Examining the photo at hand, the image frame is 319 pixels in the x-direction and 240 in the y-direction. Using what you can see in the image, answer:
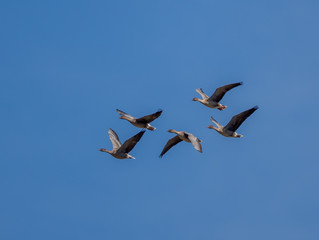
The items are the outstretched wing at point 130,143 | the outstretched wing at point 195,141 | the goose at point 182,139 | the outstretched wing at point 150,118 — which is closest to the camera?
the outstretched wing at point 195,141

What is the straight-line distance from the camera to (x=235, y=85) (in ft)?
120

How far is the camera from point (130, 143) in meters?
35.9

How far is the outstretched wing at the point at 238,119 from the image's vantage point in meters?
35.2

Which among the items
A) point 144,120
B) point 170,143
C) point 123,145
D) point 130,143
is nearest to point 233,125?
point 170,143

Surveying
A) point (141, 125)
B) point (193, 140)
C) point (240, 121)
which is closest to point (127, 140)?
point (141, 125)

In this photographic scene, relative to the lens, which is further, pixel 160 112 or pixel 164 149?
pixel 164 149

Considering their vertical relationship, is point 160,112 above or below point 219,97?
below

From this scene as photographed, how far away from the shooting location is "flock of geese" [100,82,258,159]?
116 ft

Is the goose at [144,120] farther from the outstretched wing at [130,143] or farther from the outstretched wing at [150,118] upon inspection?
the outstretched wing at [130,143]

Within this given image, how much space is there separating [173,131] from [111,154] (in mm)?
3486

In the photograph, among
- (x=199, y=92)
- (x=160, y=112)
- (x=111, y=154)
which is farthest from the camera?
(x=199, y=92)

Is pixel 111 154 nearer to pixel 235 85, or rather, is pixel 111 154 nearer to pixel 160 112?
pixel 160 112

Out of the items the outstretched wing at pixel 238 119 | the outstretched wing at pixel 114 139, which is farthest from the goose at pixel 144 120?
the outstretched wing at pixel 238 119

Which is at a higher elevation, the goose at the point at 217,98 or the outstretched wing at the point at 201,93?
the outstretched wing at the point at 201,93
